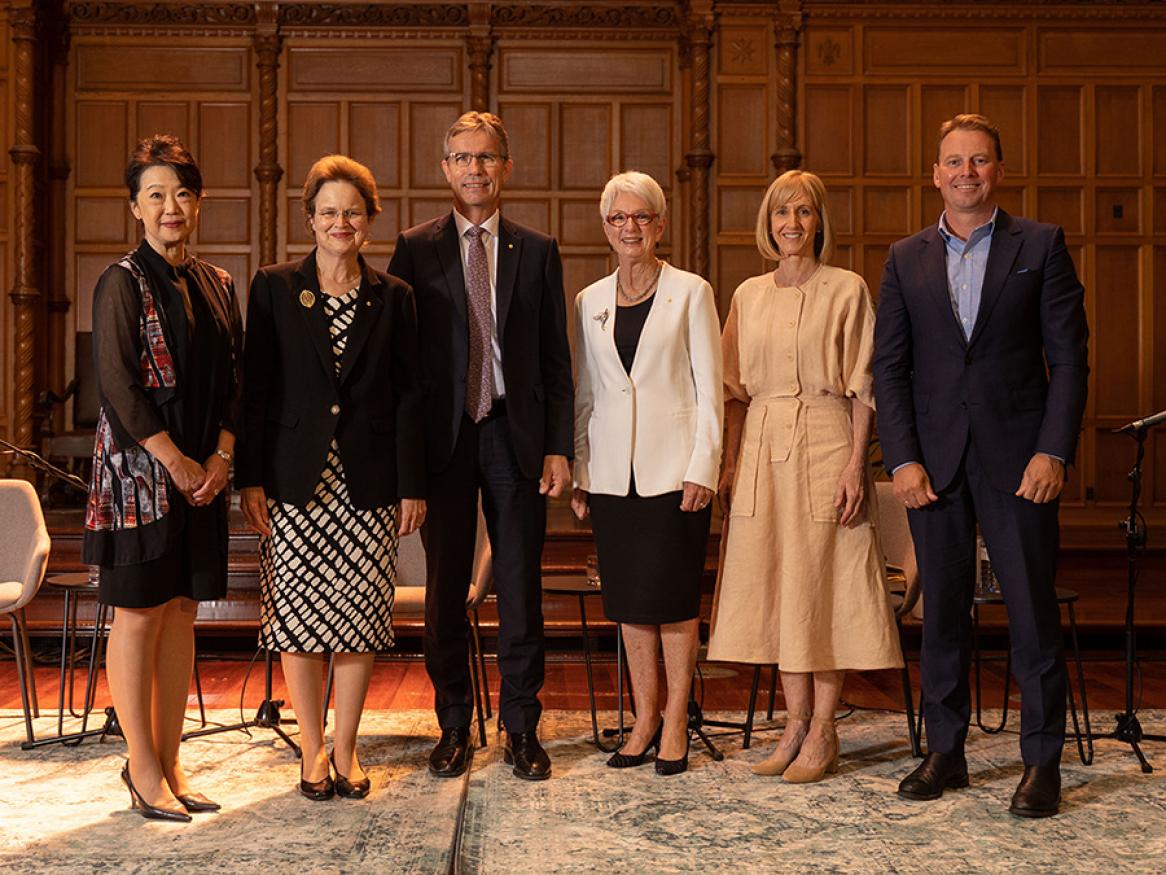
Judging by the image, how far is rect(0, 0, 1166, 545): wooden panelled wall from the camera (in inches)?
329

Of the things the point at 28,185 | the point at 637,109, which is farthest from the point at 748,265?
the point at 28,185

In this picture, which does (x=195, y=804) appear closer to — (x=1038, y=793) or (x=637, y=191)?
(x=637, y=191)

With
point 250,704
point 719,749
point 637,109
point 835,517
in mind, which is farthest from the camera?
point 637,109

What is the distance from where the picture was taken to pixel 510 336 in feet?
10.5

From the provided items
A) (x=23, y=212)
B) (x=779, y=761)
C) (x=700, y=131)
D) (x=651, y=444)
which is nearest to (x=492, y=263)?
(x=651, y=444)

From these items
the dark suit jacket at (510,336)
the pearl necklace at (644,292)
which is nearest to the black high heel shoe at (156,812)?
the dark suit jacket at (510,336)

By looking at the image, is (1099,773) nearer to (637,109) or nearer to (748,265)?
(748,265)

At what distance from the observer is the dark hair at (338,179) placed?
2934mm

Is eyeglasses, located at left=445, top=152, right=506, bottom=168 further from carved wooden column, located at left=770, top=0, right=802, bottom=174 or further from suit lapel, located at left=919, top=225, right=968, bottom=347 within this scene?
carved wooden column, located at left=770, top=0, right=802, bottom=174

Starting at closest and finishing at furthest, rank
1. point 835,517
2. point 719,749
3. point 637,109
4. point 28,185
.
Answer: point 835,517 → point 719,749 → point 28,185 → point 637,109

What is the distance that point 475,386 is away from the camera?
319 centimetres

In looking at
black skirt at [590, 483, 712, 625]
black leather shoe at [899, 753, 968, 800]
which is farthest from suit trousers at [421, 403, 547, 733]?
black leather shoe at [899, 753, 968, 800]

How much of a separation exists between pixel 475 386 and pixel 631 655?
0.84 metres

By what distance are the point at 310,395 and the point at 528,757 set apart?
1.10m
